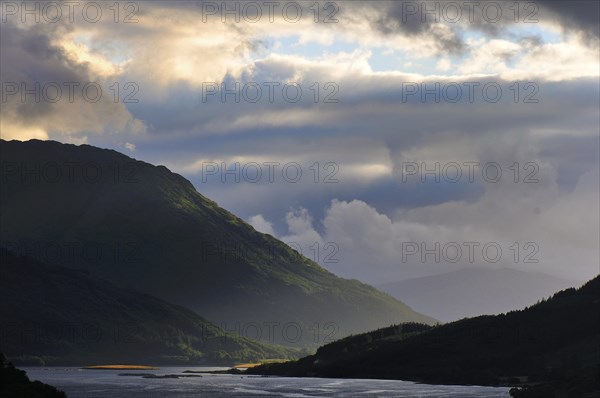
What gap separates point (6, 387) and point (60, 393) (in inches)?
406

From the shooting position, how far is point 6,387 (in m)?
172

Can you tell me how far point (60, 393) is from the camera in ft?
554
